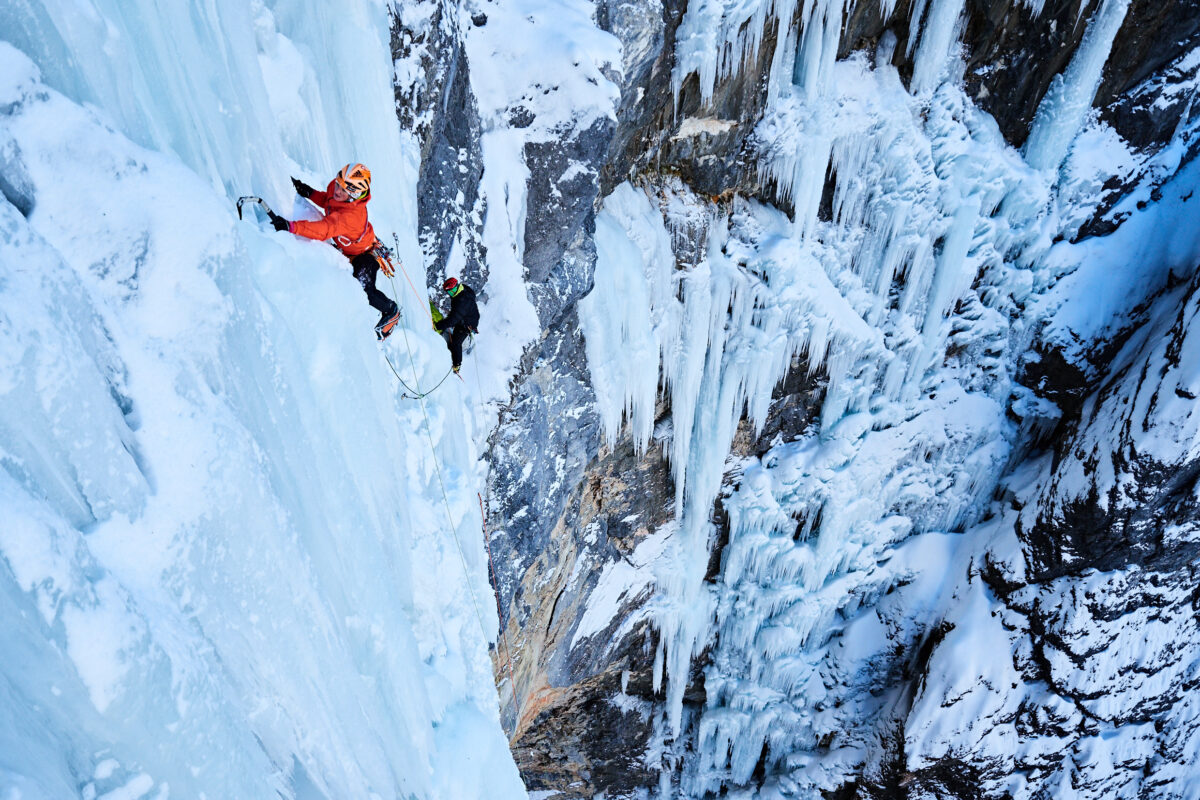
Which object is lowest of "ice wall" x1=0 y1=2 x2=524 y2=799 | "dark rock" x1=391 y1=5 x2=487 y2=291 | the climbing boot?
"ice wall" x1=0 y1=2 x2=524 y2=799

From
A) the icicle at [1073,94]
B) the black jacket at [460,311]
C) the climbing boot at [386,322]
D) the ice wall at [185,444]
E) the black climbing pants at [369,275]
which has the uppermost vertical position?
the icicle at [1073,94]

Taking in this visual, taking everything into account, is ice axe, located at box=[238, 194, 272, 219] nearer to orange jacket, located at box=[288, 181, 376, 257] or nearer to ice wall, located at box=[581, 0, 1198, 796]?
orange jacket, located at box=[288, 181, 376, 257]

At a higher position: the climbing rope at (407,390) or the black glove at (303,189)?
the black glove at (303,189)

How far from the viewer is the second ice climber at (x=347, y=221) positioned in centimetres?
239

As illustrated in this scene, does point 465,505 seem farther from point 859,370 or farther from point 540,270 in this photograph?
point 859,370

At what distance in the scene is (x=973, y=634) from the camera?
6977 millimetres

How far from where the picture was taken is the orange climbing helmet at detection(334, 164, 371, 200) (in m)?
2.43

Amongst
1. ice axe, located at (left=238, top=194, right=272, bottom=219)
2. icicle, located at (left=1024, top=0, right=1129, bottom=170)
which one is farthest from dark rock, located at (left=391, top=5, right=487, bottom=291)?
icicle, located at (left=1024, top=0, right=1129, bottom=170)

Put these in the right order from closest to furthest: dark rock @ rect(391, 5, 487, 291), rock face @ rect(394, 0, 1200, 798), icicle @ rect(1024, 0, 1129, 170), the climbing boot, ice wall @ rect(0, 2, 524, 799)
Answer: ice wall @ rect(0, 2, 524, 799)
the climbing boot
dark rock @ rect(391, 5, 487, 291)
rock face @ rect(394, 0, 1200, 798)
icicle @ rect(1024, 0, 1129, 170)

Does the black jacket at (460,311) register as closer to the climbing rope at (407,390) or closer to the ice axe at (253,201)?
the climbing rope at (407,390)

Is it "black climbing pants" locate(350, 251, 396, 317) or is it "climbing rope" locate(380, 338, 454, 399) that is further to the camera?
"climbing rope" locate(380, 338, 454, 399)

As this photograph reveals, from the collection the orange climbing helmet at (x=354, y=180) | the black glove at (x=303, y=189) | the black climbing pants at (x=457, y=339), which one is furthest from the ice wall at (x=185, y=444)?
the black climbing pants at (x=457, y=339)

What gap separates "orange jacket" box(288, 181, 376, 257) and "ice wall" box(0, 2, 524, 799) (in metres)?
0.08

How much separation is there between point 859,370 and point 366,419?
5762 mm
